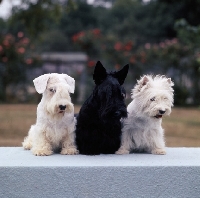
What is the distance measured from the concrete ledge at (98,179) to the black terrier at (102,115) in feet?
1.14

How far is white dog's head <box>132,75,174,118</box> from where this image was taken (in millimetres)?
4098

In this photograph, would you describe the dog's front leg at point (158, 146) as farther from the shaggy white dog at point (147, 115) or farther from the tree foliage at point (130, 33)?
the tree foliage at point (130, 33)

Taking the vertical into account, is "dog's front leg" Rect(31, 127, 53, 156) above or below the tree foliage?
below

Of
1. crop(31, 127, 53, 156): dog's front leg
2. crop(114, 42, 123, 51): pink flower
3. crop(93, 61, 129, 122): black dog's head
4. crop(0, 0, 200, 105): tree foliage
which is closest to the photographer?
crop(93, 61, 129, 122): black dog's head

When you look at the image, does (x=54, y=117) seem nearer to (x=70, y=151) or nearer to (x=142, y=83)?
(x=70, y=151)

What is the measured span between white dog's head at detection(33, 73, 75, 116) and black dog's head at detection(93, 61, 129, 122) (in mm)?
277

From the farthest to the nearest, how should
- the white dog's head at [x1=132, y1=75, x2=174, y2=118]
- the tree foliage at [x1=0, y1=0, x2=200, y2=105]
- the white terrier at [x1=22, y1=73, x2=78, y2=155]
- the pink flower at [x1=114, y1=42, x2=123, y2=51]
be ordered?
1. the pink flower at [x1=114, y1=42, x2=123, y2=51]
2. the tree foliage at [x1=0, y1=0, x2=200, y2=105]
3. the white dog's head at [x1=132, y1=75, x2=174, y2=118]
4. the white terrier at [x1=22, y1=73, x2=78, y2=155]

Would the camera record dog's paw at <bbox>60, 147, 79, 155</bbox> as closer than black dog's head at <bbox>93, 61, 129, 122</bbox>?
No

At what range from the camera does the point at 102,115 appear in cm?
393

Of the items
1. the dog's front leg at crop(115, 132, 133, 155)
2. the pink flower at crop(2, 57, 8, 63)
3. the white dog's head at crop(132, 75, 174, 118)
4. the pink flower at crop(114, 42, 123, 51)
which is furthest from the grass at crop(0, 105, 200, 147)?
the white dog's head at crop(132, 75, 174, 118)

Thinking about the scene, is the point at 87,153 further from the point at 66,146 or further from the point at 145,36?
the point at 145,36

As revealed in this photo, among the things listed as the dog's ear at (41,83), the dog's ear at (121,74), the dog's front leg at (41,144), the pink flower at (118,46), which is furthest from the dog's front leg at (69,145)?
the pink flower at (118,46)

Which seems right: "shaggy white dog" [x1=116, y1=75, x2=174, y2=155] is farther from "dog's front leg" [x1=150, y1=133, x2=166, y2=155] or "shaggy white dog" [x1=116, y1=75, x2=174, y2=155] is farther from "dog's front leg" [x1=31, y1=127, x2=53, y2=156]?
"dog's front leg" [x1=31, y1=127, x2=53, y2=156]

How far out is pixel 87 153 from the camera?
438cm
